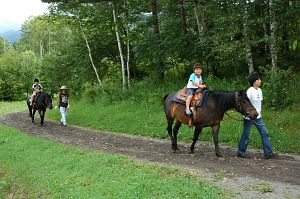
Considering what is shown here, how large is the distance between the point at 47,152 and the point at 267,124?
26.4ft

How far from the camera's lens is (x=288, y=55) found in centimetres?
1980

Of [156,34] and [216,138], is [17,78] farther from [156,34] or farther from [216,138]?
[216,138]

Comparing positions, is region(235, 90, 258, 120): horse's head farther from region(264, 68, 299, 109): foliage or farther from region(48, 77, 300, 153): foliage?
region(264, 68, 299, 109): foliage

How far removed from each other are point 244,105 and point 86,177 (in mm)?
4642

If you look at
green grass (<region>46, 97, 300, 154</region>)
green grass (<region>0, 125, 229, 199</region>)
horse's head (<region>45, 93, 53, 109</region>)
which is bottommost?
green grass (<region>0, 125, 229, 199</region>)

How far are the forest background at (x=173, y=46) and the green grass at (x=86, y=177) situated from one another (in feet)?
25.7

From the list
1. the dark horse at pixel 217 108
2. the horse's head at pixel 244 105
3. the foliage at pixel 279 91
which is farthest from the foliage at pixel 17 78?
the horse's head at pixel 244 105

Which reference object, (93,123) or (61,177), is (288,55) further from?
(61,177)

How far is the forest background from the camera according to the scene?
667 inches

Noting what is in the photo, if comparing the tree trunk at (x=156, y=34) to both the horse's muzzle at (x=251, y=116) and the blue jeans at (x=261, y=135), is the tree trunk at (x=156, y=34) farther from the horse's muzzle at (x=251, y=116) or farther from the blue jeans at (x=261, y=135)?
the horse's muzzle at (x=251, y=116)

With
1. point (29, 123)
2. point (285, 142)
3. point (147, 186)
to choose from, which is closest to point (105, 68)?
point (29, 123)

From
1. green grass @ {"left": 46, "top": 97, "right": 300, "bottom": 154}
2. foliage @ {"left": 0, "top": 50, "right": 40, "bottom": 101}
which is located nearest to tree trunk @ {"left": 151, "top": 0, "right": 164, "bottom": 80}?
green grass @ {"left": 46, "top": 97, "right": 300, "bottom": 154}

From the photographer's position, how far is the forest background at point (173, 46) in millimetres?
16938

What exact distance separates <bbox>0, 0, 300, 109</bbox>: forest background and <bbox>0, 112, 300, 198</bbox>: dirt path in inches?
195
